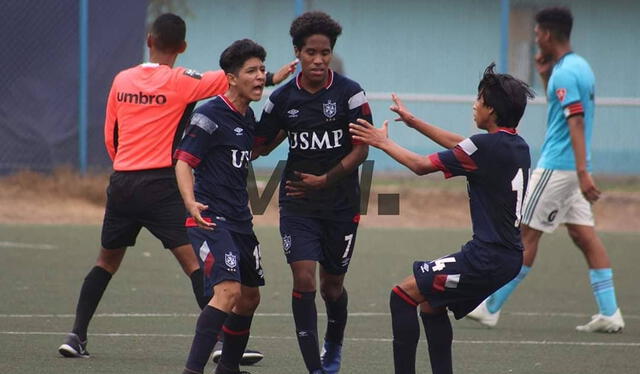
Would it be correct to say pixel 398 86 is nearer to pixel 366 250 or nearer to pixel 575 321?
pixel 366 250

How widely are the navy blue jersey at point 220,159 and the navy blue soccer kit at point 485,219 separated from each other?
43.3 inches

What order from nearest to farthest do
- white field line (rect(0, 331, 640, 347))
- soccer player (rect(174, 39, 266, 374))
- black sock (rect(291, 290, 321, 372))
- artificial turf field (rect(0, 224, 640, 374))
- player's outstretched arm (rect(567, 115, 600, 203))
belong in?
soccer player (rect(174, 39, 266, 374)) → black sock (rect(291, 290, 321, 372)) → artificial turf field (rect(0, 224, 640, 374)) → white field line (rect(0, 331, 640, 347)) → player's outstretched arm (rect(567, 115, 600, 203))

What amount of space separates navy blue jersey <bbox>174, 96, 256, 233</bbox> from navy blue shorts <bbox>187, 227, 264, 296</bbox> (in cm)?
6

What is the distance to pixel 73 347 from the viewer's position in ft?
24.7

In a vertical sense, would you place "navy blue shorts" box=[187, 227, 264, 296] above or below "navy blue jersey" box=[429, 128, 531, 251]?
below

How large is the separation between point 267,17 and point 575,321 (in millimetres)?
9190

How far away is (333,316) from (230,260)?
3.69ft

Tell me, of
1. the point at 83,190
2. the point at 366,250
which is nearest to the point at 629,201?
the point at 366,250

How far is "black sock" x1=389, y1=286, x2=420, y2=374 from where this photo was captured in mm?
6453

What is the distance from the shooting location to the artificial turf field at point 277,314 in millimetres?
7621

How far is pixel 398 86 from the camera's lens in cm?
1777

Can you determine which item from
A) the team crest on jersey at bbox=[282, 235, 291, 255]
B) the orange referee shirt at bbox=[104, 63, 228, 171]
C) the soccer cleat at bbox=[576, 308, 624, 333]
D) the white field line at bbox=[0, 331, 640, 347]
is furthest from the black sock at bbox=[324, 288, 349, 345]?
the soccer cleat at bbox=[576, 308, 624, 333]

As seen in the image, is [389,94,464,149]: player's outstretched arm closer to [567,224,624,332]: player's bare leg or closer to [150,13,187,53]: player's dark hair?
[150,13,187,53]: player's dark hair

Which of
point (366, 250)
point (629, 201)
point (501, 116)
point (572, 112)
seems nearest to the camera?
point (501, 116)
